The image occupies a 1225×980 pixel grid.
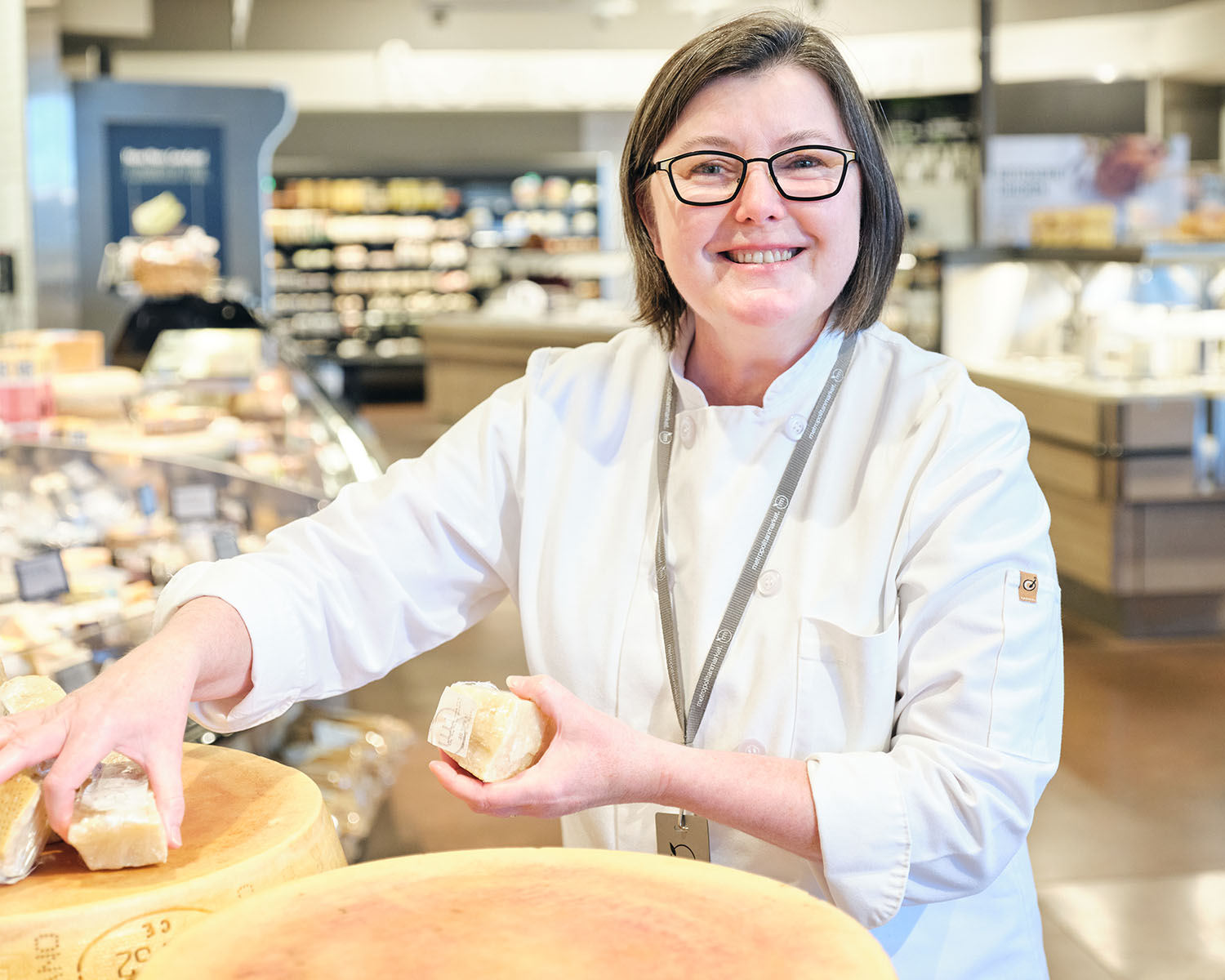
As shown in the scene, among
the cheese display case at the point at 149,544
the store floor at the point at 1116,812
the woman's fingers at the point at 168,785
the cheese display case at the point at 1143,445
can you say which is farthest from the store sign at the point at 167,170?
the woman's fingers at the point at 168,785

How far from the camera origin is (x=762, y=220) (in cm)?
130

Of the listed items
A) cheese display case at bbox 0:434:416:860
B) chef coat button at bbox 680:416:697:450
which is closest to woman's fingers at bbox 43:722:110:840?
chef coat button at bbox 680:416:697:450

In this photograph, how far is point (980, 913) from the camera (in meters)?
1.35

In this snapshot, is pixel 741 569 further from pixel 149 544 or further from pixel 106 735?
pixel 149 544

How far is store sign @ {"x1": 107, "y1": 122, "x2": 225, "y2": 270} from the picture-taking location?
7.95 m

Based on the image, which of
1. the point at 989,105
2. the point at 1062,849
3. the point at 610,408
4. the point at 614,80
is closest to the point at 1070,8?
the point at 614,80

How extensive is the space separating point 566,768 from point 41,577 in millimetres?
1786

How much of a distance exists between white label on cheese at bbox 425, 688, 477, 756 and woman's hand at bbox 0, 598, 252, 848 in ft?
0.65

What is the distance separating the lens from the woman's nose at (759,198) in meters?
1.29

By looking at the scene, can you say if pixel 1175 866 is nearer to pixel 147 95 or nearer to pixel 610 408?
pixel 610 408

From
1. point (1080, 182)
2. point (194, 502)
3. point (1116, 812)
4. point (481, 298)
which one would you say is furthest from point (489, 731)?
point (481, 298)

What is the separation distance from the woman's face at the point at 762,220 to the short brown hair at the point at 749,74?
0.05 feet

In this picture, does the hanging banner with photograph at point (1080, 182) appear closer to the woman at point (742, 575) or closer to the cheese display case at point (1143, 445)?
the cheese display case at point (1143, 445)

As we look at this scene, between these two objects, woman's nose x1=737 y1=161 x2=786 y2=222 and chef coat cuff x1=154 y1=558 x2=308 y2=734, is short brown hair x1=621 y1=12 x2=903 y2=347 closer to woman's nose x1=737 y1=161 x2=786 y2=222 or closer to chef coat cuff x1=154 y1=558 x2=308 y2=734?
woman's nose x1=737 y1=161 x2=786 y2=222
